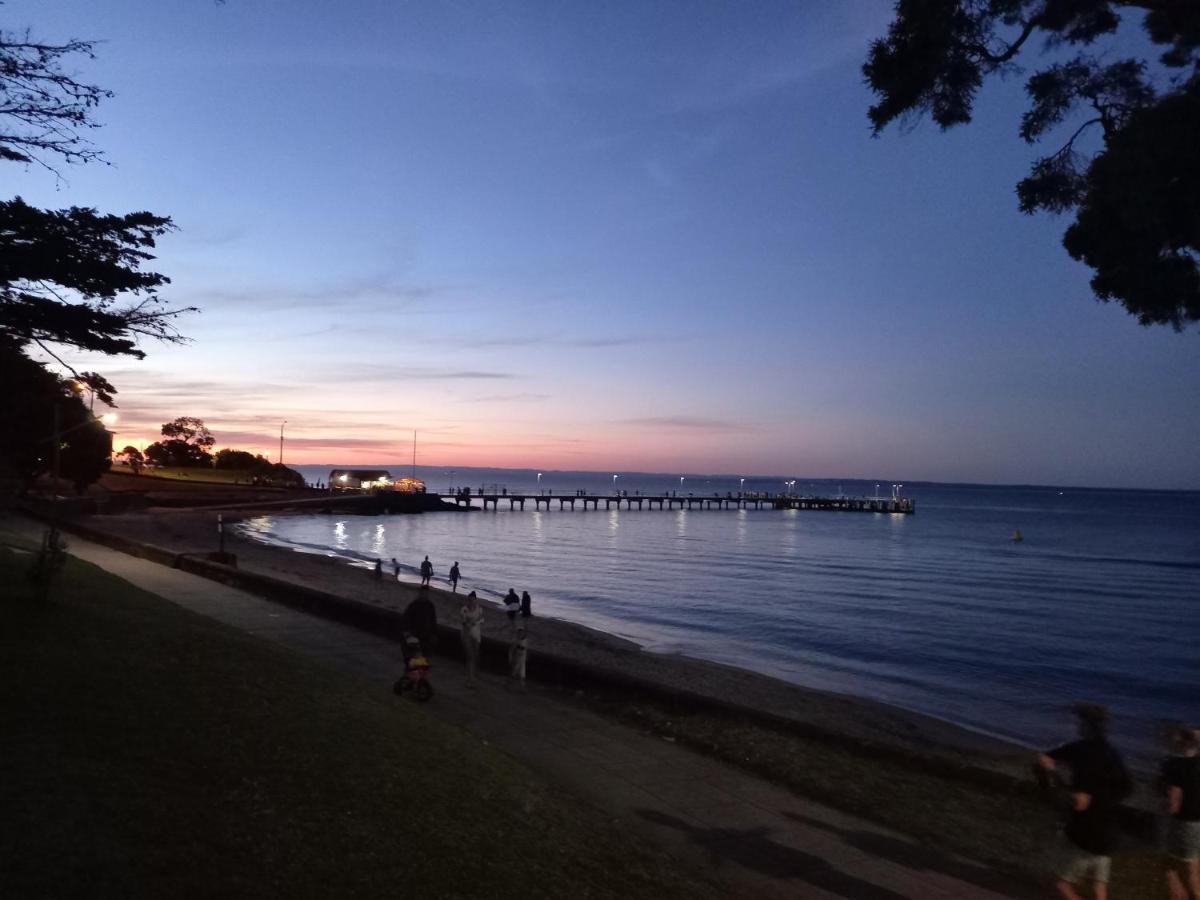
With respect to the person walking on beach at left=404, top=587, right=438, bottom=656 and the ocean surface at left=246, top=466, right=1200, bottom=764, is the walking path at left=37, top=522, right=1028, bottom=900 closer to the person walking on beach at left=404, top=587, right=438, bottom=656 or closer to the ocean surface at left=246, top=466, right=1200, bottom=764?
the person walking on beach at left=404, top=587, right=438, bottom=656

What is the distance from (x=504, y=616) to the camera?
30.8 meters

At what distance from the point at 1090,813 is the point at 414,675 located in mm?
8271

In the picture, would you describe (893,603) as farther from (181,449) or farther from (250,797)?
(181,449)

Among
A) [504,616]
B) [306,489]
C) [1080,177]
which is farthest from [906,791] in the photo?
[306,489]

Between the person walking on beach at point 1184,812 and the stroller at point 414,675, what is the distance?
27.5ft

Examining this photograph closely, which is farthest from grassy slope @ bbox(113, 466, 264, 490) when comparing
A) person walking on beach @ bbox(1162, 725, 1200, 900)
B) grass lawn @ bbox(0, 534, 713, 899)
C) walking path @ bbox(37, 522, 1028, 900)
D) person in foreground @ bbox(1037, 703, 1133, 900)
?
person walking on beach @ bbox(1162, 725, 1200, 900)

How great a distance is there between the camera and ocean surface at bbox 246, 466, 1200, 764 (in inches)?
936

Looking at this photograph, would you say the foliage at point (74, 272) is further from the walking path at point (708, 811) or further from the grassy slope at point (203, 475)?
the grassy slope at point (203, 475)

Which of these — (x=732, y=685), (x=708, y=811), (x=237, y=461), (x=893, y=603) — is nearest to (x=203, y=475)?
(x=237, y=461)

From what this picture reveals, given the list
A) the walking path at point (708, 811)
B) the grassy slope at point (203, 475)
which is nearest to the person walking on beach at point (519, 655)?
the walking path at point (708, 811)

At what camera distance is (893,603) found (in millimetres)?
40344

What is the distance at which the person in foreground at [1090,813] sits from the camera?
233 inches

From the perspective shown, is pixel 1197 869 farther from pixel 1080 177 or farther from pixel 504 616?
pixel 504 616

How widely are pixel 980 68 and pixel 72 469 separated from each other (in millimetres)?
61039
